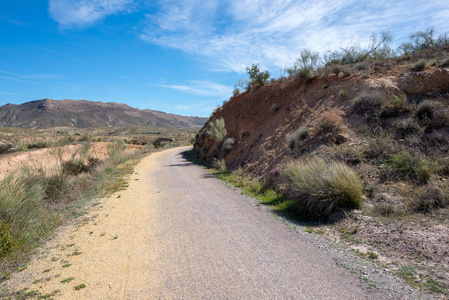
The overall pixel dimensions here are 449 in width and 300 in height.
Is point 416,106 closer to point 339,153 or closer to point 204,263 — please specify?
point 339,153

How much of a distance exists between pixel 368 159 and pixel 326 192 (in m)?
2.55

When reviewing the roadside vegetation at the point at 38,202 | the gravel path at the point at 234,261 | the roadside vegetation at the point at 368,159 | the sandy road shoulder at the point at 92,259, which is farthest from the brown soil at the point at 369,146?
the roadside vegetation at the point at 38,202

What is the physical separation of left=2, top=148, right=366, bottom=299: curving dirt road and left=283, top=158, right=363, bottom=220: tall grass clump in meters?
1.03

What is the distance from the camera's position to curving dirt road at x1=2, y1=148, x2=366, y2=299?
10.8ft

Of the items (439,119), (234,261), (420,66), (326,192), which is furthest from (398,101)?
(234,261)

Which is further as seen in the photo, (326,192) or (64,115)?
(64,115)

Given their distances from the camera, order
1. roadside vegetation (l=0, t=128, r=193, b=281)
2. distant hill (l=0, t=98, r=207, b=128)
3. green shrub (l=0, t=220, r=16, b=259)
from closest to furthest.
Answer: green shrub (l=0, t=220, r=16, b=259) → roadside vegetation (l=0, t=128, r=193, b=281) → distant hill (l=0, t=98, r=207, b=128)

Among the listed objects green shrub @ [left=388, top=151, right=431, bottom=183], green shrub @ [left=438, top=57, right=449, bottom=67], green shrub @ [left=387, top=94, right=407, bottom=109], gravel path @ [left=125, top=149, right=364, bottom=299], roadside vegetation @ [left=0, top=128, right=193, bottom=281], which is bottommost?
gravel path @ [left=125, top=149, right=364, bottom=299]

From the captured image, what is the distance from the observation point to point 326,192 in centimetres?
605

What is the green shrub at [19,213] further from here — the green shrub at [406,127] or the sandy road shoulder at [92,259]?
the green shrub at [406,127]

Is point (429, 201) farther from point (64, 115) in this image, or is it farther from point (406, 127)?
point (64, 115)

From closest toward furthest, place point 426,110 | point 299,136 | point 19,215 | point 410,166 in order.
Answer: point 19,215, point 410,166, point 426,110, point 299,136

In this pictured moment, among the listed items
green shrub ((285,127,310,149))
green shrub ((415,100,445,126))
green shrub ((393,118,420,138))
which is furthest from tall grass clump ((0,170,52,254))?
green shrub ((415,100,445,126))

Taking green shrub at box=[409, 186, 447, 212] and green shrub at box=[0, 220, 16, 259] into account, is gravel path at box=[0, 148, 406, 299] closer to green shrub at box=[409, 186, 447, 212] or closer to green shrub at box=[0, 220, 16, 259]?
green shrub at box=[0, 220, 16, 259]
